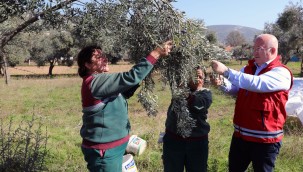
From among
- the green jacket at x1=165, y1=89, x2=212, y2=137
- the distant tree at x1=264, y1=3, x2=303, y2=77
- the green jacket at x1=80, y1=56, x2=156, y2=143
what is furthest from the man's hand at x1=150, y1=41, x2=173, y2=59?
the distant tree at x1=264, y1=3, x2=303, y2=77

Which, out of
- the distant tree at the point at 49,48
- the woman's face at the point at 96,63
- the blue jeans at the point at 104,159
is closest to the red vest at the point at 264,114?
the blue jeans at the point at 104,159

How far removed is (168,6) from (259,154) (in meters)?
2.02

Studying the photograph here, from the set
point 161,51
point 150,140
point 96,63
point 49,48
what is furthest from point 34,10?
point 49,48

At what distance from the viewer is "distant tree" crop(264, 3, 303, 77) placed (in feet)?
103

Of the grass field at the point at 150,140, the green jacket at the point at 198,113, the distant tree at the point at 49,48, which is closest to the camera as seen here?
the green jacket at the point at 198,113

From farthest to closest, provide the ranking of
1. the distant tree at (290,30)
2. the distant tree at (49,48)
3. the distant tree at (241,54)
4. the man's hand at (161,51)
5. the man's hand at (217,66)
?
the distant tree at (49,48) → the distant tree at (290,30) → the distant tree at (241,54) → the man's hand at (217,66) → the man's hand at (161,51)

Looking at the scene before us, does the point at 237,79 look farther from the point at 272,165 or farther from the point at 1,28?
the point at 1,28

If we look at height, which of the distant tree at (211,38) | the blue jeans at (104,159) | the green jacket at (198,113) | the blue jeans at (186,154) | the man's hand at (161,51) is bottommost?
the blue jeans at (186,154)

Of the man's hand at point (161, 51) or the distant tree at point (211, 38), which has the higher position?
the distant tree at point (211, 38)

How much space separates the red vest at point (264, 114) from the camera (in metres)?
3.96

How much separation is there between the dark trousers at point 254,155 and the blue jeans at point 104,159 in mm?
1555

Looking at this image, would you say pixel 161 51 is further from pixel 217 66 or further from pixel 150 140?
pixel 150 140

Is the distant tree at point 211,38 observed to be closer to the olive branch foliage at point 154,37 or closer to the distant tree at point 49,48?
the olive branch foliage at point 154,37

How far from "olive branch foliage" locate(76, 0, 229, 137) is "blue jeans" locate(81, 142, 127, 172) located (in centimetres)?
60
